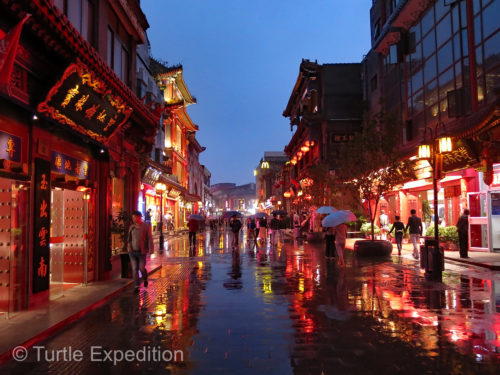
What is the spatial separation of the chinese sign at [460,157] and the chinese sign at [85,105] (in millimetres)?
13097

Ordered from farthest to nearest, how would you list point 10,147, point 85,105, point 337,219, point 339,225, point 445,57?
point 445,57 < point 339,225 < point 337,219 < point 85,105 < point 10,147

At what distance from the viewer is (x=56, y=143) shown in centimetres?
988

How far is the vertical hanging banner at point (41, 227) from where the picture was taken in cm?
→ 859

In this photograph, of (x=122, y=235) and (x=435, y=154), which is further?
(x=122, y=235)

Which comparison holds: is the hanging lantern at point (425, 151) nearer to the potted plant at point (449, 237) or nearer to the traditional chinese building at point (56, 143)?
the potted plant at point (449, 237)

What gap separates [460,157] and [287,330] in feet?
48.0

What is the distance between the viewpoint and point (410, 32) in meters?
25.5

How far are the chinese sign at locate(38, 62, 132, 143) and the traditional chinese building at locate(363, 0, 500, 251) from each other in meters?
9.71

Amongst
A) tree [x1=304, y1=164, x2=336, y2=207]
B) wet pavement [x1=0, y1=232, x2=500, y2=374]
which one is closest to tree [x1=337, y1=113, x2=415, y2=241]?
wet pavement [x1=0, y1=232, x2=500, y2=374]

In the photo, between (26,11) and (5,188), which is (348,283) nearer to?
(5,188)

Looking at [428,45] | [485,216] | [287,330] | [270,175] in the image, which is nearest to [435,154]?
[485,216]

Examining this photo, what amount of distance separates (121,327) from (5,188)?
3.41 m

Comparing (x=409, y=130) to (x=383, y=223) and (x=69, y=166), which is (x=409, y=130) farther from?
(x=69, y=166)

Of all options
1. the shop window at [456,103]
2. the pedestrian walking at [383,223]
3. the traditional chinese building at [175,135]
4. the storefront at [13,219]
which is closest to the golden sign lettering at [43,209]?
the storefront at [13,219]
